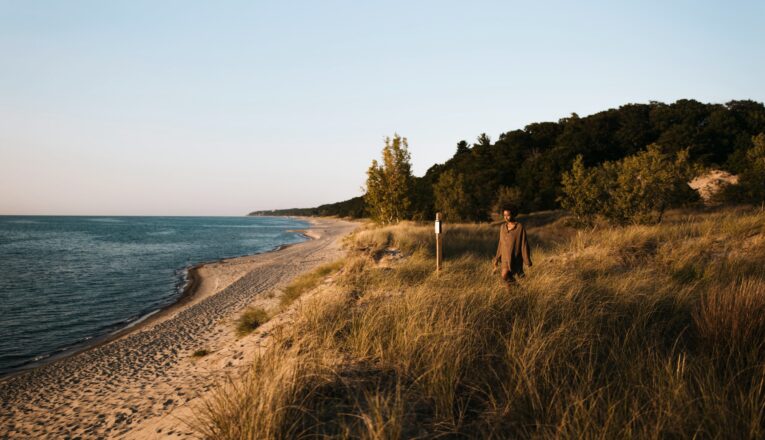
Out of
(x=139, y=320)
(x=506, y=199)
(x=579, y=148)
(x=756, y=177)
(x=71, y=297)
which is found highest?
(x=579, y=148)

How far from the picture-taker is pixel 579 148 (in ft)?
154

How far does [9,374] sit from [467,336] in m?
13.1

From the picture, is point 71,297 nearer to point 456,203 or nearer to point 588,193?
point 456,203

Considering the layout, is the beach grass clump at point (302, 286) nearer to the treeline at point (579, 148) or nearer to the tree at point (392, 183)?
the tree at point (392, 183)

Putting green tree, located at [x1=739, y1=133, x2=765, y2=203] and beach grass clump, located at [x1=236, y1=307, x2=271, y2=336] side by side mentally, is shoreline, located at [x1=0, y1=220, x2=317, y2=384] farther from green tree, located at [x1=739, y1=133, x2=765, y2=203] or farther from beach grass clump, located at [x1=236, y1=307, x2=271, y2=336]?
green tree, located at [x1=739, y1=133, x2=765, y2=203]

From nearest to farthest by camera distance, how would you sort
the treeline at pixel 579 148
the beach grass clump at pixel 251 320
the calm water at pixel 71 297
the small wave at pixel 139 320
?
the beach grass clump at pixel 251 320 → the calm water at pixel 71 297 → the small wave at pixel 139 320 → the treeline at pixel 579 148

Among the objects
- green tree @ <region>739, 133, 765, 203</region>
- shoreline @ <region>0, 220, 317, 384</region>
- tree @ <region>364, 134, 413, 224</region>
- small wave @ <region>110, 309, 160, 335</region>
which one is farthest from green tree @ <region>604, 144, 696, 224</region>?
small wave @ <region>110, 309, 160, 335</region>

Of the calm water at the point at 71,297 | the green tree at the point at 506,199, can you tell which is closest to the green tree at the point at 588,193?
the green tree at the point at 506,199

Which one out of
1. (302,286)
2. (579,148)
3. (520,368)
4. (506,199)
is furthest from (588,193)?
(579,148)

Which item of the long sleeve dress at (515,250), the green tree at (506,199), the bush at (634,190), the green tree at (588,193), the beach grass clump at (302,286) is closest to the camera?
the long sleeve dress at (515,250)

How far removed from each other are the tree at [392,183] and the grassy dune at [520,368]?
21445 mm

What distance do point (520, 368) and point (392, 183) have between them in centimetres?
2562

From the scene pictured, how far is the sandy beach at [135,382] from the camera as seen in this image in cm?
607

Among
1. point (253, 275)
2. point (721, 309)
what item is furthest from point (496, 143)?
point (721, 309)
